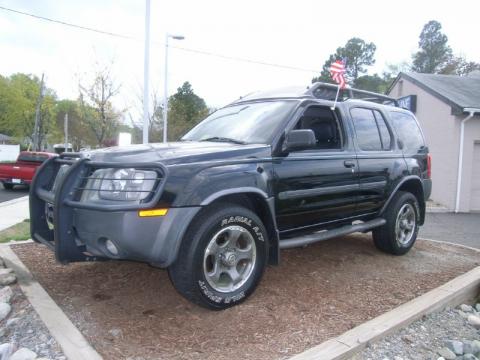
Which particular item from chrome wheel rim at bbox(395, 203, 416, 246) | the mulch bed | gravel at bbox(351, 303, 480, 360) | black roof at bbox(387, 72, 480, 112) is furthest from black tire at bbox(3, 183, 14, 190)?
gravel at bbox(351, 303, 480, 360)

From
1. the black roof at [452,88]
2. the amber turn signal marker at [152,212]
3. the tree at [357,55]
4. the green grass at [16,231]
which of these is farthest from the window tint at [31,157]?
the tree at [357,55]

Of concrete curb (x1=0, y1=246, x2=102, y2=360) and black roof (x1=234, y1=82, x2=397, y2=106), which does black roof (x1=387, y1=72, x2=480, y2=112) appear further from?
concrete curb (x1=0, y1=246, x2=102, y2=360)

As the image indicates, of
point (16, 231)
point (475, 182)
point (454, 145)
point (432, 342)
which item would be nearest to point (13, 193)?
point (16, 231)

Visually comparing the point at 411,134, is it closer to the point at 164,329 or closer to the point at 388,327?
the point at 388,327

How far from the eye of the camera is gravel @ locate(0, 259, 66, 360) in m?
2.88

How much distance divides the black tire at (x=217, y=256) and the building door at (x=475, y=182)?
40.3 feet

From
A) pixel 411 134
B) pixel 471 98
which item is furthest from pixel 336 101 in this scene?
pixel 471 98

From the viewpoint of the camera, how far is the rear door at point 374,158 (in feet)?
16.2

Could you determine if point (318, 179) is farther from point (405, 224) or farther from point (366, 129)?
point (405, 224)

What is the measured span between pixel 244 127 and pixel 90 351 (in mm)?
2440

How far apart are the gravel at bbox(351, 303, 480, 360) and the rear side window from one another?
199 cm

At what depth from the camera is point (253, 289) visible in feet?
12.2

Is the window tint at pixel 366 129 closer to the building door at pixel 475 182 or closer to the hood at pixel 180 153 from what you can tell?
the hood at pixel 180 153

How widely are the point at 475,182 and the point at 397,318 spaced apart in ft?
39.3
